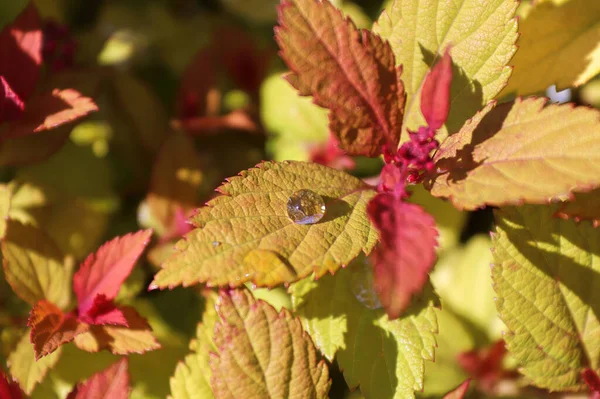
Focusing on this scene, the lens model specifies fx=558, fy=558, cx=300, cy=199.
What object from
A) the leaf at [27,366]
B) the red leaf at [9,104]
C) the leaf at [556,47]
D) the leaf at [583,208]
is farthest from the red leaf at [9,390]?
the leaf at [556,47]

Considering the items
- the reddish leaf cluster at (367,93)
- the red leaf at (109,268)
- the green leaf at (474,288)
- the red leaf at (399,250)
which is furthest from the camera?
the green leaf at (474,288)

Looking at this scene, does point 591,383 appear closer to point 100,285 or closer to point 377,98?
point 377,98

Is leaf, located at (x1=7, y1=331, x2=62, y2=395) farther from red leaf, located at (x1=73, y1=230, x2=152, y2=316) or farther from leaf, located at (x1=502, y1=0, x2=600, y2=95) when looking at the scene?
leaf, located at (x1=502, y1=0, x2=600, y2=95)

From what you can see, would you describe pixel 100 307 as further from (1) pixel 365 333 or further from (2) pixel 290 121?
(2) pixel 290 121

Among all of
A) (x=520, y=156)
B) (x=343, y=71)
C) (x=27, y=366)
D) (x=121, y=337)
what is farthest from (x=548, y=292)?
(x=27, y=366)

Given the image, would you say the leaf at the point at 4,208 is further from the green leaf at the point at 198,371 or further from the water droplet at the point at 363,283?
the water droplet at the point at 363,283

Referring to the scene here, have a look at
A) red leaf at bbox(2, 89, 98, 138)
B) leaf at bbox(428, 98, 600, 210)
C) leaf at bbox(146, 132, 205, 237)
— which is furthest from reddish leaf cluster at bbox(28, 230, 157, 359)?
leaf at bbox(428, 98, 600, 210)

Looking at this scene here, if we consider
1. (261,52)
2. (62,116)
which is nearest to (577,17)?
(261,52)
